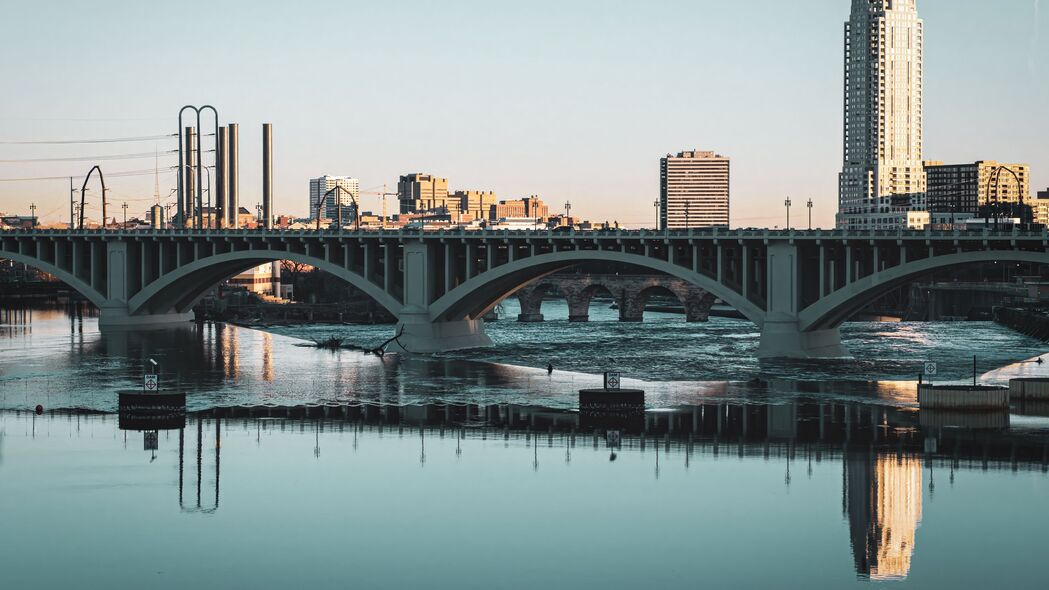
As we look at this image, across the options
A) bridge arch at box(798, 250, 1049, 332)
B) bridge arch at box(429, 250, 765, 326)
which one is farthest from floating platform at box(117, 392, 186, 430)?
bridge arch at box(798, 250, 1049, 332)

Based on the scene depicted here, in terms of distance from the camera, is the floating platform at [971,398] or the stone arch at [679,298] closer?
the floating platform at [971,398]

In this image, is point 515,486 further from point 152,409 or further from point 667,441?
point 152,409

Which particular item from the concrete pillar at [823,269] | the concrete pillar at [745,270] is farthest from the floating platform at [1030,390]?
the concrete pillar at [745,270]

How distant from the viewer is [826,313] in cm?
9694

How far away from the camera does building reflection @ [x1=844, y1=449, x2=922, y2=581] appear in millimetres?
38906

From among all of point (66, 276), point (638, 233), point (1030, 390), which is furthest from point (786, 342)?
point (66, 276)

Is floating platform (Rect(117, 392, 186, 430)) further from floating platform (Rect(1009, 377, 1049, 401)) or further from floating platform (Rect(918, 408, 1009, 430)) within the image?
floating platform (Rect(1009, 377, 1049, 401))

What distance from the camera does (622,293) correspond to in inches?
7215

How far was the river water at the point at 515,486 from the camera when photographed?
1515 inches

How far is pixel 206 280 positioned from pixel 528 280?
44.7m

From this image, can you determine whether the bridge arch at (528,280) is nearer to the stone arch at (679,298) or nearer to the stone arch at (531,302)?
the stone arch at (531,302)

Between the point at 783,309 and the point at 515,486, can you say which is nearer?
the point at 515,486

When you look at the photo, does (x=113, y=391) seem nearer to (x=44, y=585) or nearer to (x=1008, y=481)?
(x=44, y=585)

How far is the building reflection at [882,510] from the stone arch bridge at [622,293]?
122 m
